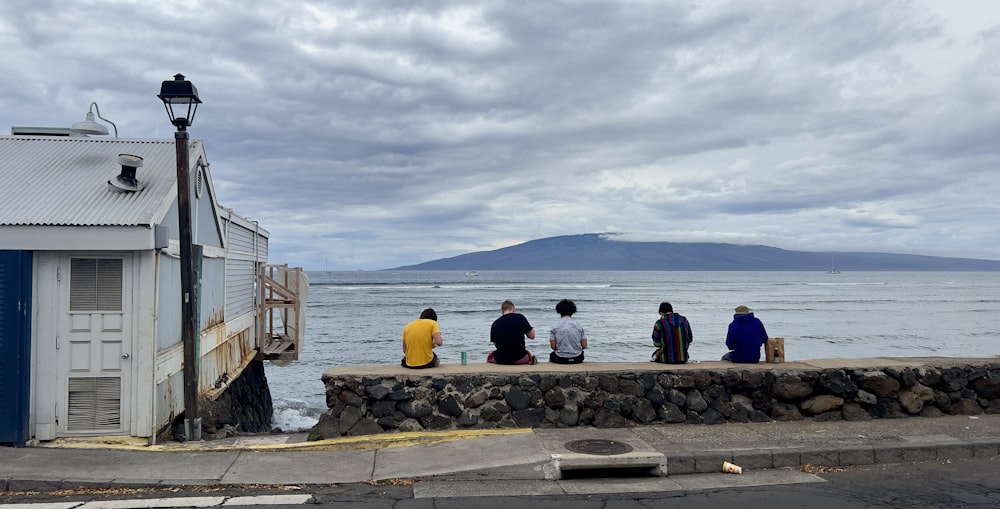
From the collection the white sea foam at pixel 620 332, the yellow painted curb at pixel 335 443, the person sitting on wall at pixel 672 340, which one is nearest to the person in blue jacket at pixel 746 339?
the person sitting on wall at pixel 672 340

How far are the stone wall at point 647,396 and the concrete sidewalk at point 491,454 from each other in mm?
218

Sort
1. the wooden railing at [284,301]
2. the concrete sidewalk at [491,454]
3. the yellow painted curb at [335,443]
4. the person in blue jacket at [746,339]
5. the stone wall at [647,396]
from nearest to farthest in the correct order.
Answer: the concrete sidewalk at [491,454]
the yellow painted curb at [335,443]
the stone wall at [647,396]
the person in blue jacket at [746,339]
the wooden railing at [284,301]

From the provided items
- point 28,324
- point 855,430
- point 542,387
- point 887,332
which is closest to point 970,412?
point 855,430

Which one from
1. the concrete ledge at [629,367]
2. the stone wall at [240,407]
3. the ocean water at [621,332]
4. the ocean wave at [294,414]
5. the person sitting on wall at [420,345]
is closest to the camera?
the concrete ledge at [629,367]

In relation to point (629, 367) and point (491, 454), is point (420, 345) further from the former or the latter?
point (629, 367)

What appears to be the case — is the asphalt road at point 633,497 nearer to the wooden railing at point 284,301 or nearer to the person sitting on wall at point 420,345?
the person sitting on wall at point 420,345

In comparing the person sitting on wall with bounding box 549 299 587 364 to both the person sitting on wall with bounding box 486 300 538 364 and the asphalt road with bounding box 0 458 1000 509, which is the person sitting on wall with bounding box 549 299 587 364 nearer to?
the person sitting on wall with bounding box 486 300 538 364

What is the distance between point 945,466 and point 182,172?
29.8ft

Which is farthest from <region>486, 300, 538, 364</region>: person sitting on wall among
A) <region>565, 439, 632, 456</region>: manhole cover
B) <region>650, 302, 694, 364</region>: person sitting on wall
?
<region>565, 439, 632, 456</region>: manhole cover

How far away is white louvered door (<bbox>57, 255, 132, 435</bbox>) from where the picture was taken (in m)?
7.77

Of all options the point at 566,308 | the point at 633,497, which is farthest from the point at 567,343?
the point at 633,497

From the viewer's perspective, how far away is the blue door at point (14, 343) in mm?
7410

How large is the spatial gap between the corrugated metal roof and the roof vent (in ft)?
0.30

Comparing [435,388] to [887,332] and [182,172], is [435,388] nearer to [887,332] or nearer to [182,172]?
[182,172]
